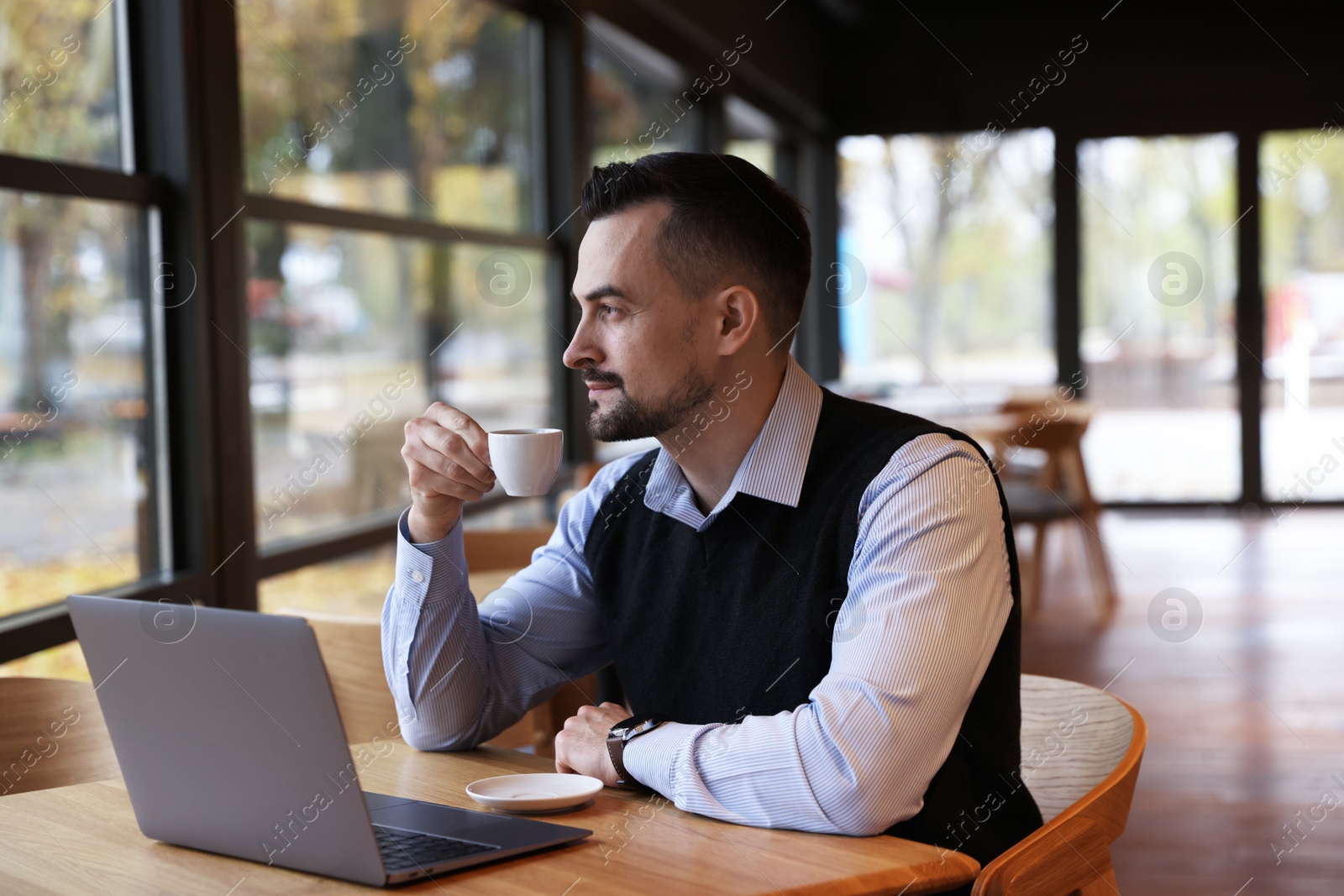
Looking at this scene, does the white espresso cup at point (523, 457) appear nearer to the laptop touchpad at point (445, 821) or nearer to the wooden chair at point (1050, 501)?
the laptop touchpad at point (445, 821)

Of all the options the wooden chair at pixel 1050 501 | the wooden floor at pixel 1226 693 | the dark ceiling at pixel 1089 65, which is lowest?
the wooden floor at pixel 1226 693

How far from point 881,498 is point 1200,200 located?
25.8 ft

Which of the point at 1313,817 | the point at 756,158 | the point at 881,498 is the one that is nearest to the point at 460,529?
the point at 881,498

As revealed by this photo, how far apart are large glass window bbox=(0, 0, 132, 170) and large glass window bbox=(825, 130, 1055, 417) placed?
654 cm

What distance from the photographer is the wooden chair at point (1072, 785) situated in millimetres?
1114

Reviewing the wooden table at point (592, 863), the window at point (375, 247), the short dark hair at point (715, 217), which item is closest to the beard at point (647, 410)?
the short dark hair at point (715, 217)

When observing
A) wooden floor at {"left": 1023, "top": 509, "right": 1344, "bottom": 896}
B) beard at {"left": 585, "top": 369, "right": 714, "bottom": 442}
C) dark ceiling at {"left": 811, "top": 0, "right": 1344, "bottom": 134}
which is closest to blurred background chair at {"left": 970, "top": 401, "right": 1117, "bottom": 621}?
wooden floor at {"left": 1023, "top": 509, "right": 1344, "bottom": 896}

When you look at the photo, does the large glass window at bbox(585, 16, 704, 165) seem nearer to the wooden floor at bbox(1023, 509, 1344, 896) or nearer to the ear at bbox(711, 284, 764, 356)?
the wooden floor at bbox(1023, 509, 1344, 896)

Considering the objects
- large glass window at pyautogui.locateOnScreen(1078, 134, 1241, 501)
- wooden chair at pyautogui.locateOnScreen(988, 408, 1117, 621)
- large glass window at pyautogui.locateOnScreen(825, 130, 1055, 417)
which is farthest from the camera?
large glass window at pyautogui.locateOnScreen(825, 130, 1055, 417)

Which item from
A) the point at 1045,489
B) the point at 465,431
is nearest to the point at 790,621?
the point at 465,431

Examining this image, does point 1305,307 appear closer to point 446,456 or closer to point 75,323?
point 75,323

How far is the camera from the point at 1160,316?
8.40 metres

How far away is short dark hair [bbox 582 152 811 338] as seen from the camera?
59.5 inches

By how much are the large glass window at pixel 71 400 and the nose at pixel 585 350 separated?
1372mm
